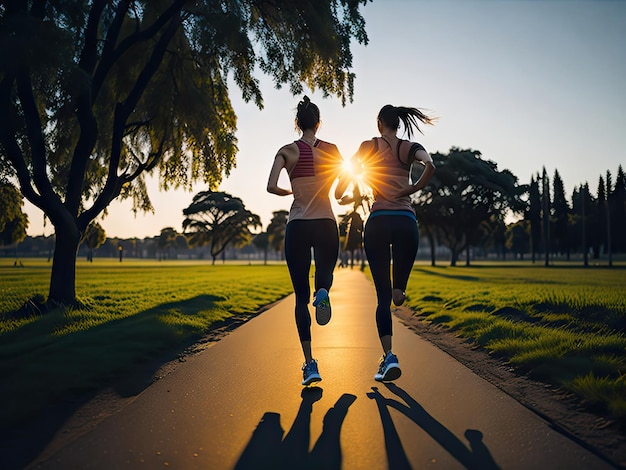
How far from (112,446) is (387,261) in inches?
108

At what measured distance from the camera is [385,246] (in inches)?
186

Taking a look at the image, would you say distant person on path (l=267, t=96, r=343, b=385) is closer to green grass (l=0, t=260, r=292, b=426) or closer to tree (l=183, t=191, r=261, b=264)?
green grass (l=0, t=260, r=292, b=426)

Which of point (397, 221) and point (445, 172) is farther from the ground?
point (445, 172)

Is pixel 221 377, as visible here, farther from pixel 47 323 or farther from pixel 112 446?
pixel 47 323

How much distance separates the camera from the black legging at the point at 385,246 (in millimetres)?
4723

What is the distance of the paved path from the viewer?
2871 mm

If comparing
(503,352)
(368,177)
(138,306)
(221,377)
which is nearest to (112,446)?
(221,377)

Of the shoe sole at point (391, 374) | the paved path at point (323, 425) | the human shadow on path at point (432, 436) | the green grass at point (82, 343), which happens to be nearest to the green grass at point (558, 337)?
the paved path at point (323, 425)

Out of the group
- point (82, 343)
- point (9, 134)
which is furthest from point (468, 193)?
point (82, 343)

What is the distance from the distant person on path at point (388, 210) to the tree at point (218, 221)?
228 ft

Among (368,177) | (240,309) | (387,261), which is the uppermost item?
(368,177)

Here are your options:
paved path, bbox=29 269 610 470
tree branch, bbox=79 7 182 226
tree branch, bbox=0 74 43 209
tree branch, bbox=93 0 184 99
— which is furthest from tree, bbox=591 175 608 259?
paved path, bbox=29 269 610 470

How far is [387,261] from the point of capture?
15.7 feet

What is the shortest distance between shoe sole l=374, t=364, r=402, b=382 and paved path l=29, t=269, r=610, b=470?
0.09 metres
